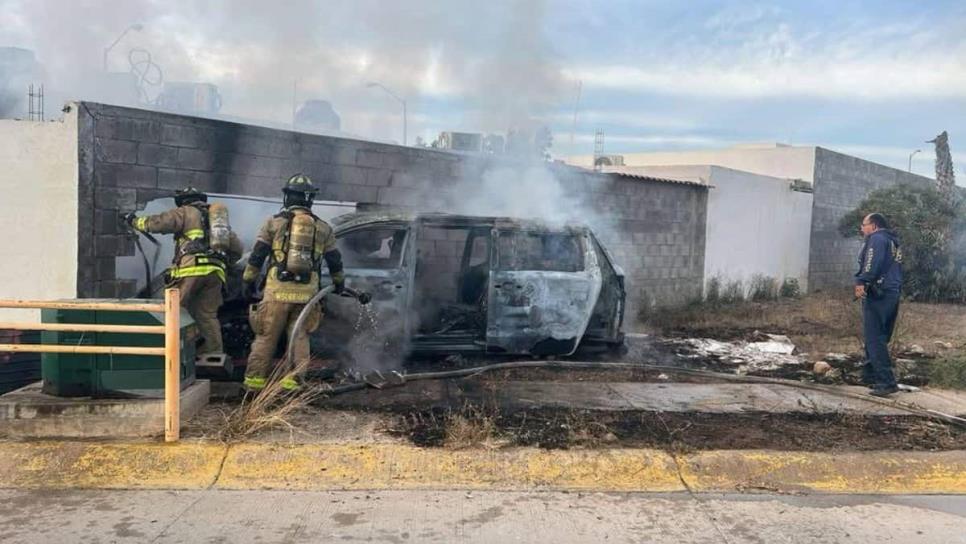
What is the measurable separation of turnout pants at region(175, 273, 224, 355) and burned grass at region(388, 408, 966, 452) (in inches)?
70.6

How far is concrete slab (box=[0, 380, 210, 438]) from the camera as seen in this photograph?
430 centimetres

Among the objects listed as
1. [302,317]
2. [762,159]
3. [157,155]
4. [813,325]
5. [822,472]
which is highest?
[762,159]

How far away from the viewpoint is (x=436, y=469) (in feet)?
13.5

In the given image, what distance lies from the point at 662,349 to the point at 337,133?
4.56 meters

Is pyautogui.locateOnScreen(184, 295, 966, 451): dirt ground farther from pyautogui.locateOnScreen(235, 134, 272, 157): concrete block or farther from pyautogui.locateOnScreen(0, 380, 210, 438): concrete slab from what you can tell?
pyautogui.locateOnScreen(235, 134, 272, 157): concrete block

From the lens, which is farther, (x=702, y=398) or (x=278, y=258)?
(x=702, y=398)

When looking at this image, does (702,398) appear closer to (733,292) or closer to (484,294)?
(484,294)

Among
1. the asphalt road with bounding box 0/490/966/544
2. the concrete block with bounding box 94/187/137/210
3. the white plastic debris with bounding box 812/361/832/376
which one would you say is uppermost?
the concrete block with bounding box 94/187/137/210

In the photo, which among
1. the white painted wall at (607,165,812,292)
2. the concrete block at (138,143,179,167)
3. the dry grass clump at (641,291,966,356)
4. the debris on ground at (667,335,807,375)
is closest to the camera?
the concrete block at (138,143,179,167)

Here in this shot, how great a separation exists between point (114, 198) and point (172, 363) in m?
2.53

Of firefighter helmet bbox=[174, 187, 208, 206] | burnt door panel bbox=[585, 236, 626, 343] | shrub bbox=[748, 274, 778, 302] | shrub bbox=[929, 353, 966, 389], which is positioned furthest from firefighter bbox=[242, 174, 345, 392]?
shrub bbox=[748, 274, 778, 302]

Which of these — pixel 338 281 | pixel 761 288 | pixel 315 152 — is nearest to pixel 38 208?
pixel 315 152

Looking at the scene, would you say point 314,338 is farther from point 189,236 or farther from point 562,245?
point 562,245

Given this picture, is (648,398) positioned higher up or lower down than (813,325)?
lower down
